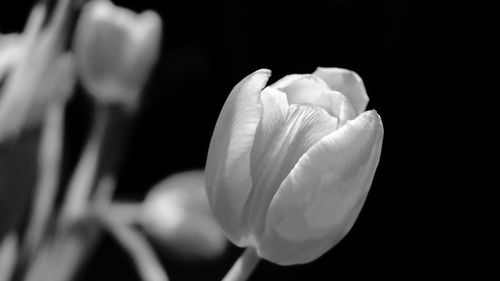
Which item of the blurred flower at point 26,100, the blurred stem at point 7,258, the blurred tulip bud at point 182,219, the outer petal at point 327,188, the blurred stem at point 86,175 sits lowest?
the blurred tulip bud at point 182,219

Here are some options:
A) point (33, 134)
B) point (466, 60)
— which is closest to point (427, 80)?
point (466, 60)

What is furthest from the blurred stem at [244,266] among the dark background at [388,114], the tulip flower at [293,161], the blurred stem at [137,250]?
the dark background at [388,114]

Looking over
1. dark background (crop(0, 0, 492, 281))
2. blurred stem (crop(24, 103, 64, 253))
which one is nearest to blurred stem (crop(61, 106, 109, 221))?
blurred stem (crop(24, 103, 64, 253))

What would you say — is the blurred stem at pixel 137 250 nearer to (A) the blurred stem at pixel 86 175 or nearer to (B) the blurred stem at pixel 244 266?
(A) the blurred stem at pixel 86 175

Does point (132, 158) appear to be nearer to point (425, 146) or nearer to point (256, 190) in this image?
point (425, 146)

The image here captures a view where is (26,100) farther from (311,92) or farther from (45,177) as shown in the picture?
(311,92)

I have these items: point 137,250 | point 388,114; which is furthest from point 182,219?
point 388,114

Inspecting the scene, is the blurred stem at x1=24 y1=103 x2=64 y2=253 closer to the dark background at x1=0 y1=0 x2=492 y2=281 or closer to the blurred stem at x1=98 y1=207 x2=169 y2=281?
the blurred stem at x1=98 y1=207 x2=169 y2=281
